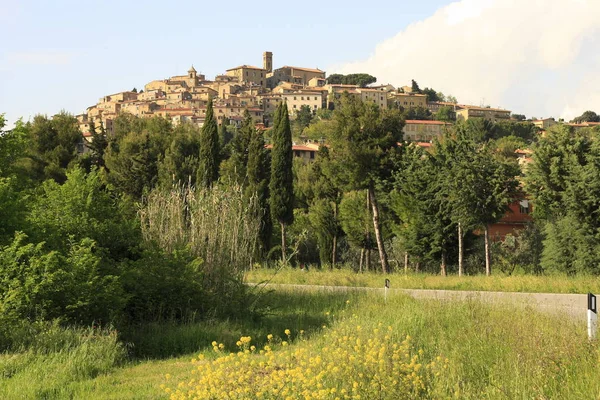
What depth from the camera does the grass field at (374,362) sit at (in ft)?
21.4

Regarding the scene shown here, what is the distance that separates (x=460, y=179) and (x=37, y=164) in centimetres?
2754

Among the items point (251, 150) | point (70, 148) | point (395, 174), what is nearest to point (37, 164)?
point (70, 148)

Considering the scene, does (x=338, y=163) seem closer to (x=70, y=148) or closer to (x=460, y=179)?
(x=460, y=179)

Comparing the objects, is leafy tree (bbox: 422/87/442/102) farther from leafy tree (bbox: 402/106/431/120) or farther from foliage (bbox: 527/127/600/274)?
foliage (bbox: 527/127/600/274)

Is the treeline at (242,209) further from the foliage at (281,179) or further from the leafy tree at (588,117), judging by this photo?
the leafy tree at (588,117)

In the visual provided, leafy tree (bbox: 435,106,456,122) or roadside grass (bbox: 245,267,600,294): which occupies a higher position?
leafy tree (bbox: 435,106,456,122)

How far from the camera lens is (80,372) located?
8422 mm

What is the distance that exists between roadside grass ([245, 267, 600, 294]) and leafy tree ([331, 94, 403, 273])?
23.3 feet

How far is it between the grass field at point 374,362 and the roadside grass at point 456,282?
5.87m

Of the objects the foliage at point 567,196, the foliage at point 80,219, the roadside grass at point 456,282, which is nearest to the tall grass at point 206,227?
the foliage at point 80,219

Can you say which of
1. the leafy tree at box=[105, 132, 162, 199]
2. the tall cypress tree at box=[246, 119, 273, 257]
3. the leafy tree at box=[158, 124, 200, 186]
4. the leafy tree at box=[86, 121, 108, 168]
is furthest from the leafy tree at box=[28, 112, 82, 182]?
the tall cypress tree at box=[246, 119, 273, 257]

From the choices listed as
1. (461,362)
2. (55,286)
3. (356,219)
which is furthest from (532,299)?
(356,219)

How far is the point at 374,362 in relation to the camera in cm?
707

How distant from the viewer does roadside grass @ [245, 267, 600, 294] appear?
1803cm
